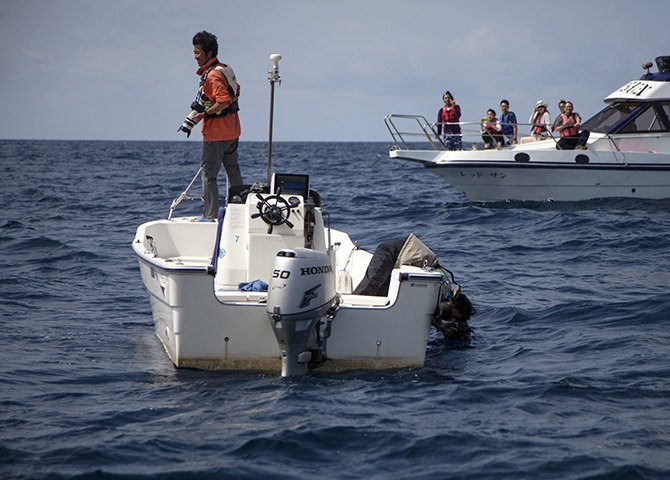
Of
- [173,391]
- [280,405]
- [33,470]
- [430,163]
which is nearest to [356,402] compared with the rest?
[280,405]

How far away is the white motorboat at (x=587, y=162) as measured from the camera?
18047 mm

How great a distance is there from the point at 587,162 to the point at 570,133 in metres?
0.64

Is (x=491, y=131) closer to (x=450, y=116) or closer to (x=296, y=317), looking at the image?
(x=450, y=116)

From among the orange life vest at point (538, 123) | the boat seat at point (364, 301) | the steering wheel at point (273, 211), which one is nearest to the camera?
the boat seat at point (364, 301)

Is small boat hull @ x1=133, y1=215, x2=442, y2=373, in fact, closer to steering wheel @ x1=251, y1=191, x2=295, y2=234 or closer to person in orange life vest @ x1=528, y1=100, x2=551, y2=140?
steering wheel @ x1=251, y1=191, x2=295, y2=234

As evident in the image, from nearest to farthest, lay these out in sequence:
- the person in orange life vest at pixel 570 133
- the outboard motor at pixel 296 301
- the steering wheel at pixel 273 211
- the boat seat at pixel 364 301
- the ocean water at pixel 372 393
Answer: the ocean water at pixel 372 393 → the outboard motor at pixel 296 301 → the boat seat at pixel 364 301 → the steering wheel at pixel 273 211 → the person in orange life vest at pixel 570 133

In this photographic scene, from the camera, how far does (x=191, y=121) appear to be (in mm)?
8820

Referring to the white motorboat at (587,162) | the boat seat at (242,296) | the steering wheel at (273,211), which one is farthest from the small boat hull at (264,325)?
the white motorboat at (587,162)

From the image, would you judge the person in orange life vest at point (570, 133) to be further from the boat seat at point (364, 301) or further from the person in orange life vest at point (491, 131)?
the boat seat at point (364, 301)

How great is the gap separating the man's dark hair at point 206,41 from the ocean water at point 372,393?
263 cm

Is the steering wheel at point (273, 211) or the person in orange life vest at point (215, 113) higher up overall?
the person in orange life vest at point (215, 113)

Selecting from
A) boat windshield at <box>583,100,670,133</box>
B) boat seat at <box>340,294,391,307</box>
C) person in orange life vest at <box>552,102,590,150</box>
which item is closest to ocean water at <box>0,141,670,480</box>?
boat seat at <box>340,294,391,307</box>

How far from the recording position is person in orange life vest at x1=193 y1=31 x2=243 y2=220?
8.80 m

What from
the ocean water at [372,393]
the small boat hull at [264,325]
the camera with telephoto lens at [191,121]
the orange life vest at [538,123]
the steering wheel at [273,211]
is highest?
the orange life vest at [538,123]
